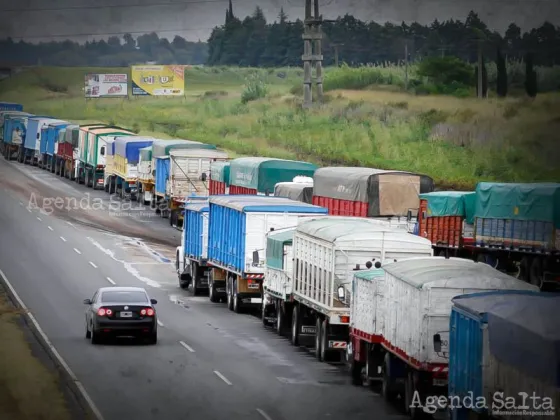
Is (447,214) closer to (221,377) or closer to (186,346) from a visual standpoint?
(186,346)

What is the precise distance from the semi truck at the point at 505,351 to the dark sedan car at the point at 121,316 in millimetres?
12220

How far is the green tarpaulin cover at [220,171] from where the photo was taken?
63000 millimetres

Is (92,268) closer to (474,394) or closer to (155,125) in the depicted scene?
(474,394)

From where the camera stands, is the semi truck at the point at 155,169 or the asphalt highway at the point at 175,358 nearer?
the asphalt highway at the point at 175,358

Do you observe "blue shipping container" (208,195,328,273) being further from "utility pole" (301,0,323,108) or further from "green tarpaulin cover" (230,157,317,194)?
"utility pole" (301,0,323,108)

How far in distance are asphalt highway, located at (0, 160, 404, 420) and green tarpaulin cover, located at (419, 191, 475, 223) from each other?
1003cm

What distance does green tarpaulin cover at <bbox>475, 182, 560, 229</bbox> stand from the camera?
43.8 meters

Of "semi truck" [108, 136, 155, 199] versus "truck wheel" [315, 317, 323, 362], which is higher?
"semi truck" [108, 136, 155, 199]

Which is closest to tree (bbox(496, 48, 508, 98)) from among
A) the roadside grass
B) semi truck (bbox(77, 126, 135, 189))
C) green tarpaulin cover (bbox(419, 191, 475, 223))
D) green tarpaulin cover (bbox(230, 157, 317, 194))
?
green tarpaulin cover (bbox(419, 191, 475, 223))

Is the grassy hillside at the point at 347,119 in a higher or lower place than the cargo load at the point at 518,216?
higher

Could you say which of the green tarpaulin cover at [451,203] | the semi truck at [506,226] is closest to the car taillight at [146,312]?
the semi truck at [506,226]

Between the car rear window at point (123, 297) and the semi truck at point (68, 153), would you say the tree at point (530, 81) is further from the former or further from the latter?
the semi truck at point (68, 153)

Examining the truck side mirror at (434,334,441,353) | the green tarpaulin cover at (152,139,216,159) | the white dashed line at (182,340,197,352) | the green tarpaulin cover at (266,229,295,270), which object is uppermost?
the green tarpaulin cover at (152,139,216,159)

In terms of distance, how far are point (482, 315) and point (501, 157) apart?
2650 cm
